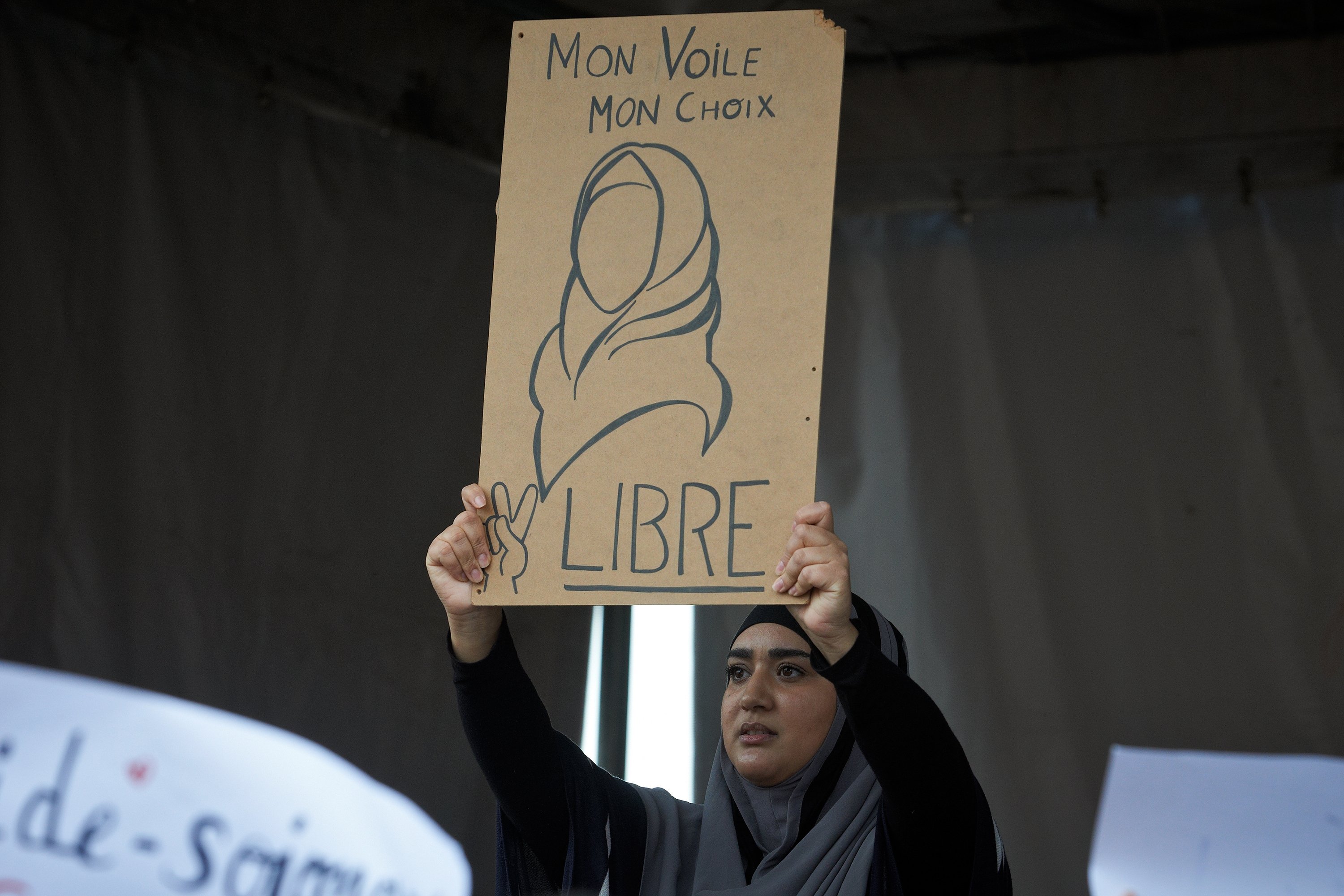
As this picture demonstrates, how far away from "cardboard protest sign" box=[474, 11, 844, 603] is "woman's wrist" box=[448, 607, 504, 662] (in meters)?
0.07

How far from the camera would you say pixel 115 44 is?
7.01ft

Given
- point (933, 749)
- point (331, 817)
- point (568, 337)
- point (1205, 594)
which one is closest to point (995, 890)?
point (933, 749)

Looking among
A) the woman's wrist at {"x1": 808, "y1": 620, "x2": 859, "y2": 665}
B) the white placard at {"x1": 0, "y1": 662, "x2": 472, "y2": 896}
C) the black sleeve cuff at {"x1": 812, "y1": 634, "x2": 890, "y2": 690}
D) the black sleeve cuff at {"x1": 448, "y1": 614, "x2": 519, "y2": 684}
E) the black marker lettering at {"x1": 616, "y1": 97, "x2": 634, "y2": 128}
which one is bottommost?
the white placard at {"x1": 0, "y1": 662, "x2": 472, "y2": 896}

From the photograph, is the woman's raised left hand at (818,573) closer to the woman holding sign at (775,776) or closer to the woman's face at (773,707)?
the woman holding sign at (775,776)

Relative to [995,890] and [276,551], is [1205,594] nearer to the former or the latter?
[995,890]

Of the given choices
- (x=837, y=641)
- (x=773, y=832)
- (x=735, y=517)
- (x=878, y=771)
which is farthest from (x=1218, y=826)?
(x=735, y=517)

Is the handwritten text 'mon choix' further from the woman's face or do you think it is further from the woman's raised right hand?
the woman's face

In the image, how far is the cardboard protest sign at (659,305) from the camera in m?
1.17

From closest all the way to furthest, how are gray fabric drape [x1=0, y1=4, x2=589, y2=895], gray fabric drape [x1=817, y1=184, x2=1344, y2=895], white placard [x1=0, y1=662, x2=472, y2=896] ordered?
white placard [x1=0, y1=662, x2=472, y2=896] → gray fabric drape [x1=0, y1=4, x2=589, y2=895] → gray fabric drape [x1=817, y1=184, x2=1344, y2=895]

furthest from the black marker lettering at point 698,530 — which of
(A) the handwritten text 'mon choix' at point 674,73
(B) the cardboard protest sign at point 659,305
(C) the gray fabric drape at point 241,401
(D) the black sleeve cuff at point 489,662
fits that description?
(C) the gray fabric drape at point 241,401

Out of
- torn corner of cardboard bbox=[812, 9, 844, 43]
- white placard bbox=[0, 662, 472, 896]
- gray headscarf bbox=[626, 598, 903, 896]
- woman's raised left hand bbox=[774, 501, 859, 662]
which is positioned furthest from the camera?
white placard bbox=[0, 662, 472, 896]

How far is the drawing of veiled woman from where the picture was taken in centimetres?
121

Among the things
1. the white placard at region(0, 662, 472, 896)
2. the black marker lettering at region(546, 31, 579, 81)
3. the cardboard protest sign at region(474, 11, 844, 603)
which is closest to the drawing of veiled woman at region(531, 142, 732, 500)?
the cardboard protest sign at region(474, 11, 844, 603)

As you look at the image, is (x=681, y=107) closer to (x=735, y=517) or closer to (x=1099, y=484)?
(x=735, y=517)
